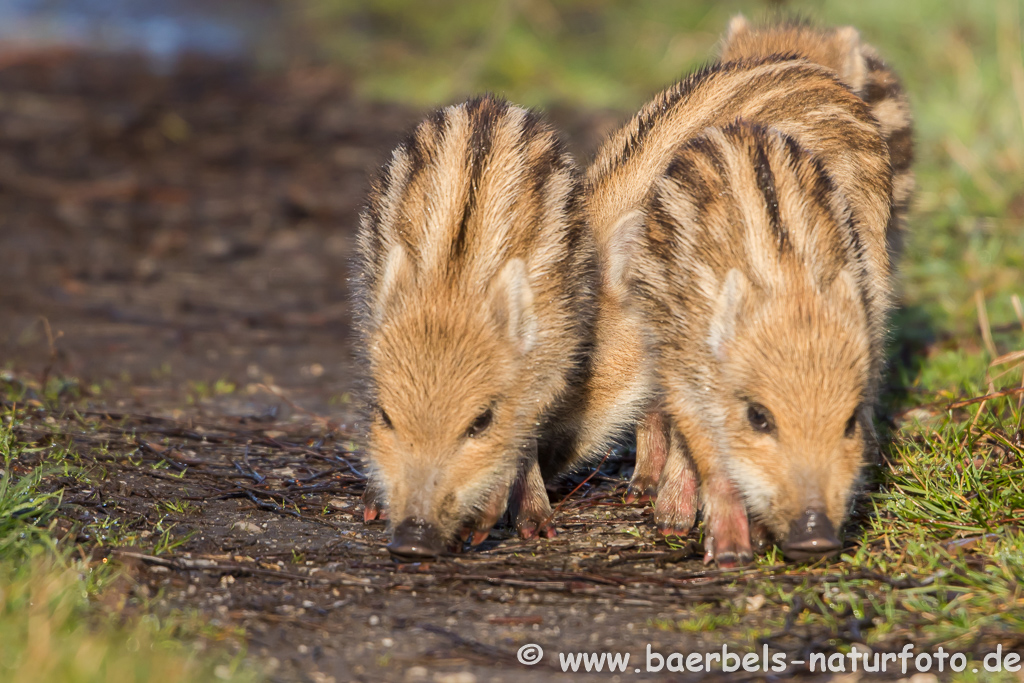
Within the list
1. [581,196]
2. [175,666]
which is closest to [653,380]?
[581,196]

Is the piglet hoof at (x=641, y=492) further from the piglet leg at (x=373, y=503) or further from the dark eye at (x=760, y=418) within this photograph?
the piglet leg at (x=373, y=503)

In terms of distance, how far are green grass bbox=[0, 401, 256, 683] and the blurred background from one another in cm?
231

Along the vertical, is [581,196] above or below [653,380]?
above

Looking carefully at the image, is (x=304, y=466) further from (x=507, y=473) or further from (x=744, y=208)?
(x=744, y=208)

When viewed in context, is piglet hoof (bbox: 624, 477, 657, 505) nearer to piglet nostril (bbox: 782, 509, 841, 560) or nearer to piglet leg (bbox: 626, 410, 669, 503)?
piglet leg (bbox: 626, 410, 669, 503)

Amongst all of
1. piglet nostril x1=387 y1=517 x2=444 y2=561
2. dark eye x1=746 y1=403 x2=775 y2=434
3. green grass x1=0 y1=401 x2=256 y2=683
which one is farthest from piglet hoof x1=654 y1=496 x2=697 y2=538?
green grass x1=0 y1=401 x2=256 y2=683

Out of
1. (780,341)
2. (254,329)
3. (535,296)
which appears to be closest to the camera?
(780,341)

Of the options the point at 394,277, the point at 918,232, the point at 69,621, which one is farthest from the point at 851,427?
the point at 918,232

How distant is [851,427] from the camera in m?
4.27

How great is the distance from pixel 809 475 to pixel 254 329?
4713mm

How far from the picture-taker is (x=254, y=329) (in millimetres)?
7777

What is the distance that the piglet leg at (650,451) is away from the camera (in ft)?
16.9

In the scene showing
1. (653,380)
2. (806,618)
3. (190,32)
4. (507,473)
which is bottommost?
(806,618)

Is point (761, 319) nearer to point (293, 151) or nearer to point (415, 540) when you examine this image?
point (415, 540)
